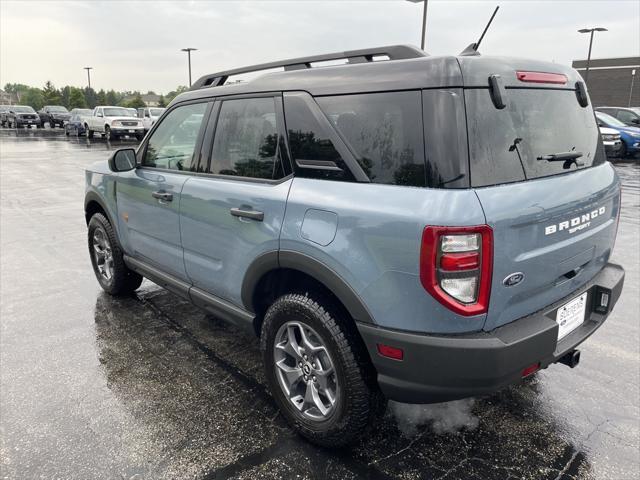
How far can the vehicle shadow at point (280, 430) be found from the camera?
94.1 inches

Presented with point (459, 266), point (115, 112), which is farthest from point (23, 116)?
point (459, 266)

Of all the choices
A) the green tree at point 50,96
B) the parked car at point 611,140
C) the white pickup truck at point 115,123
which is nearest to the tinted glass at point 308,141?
the parked car at point 611,140

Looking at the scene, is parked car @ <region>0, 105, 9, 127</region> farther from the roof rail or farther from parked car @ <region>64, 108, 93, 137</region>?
the roof rail

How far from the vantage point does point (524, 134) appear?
2.21 m

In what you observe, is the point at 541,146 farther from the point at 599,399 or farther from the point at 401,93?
the point at 599,399

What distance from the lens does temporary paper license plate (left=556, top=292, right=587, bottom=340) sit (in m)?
2.34

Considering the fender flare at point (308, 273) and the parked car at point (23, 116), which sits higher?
the parked car at point (23, 116)

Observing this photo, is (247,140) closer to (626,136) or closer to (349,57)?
(349,57)

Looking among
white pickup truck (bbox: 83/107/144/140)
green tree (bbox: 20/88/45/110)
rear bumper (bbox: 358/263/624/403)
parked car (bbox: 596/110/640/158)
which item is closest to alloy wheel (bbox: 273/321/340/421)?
rear bumper (bbox: 358/263/624/403)

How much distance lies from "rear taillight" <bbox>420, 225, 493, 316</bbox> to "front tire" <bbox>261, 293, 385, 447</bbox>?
21.0 inches

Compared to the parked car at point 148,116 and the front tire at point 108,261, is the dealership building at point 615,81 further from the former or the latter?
the front tire at point 108,261

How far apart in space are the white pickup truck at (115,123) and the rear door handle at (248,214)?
83.7ft

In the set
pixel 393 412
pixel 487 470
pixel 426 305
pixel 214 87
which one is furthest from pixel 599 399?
pixel 214 87

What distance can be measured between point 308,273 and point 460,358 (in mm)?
784
